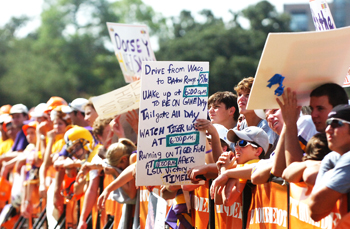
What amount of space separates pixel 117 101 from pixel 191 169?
176 cm

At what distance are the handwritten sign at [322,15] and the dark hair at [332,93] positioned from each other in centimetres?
181

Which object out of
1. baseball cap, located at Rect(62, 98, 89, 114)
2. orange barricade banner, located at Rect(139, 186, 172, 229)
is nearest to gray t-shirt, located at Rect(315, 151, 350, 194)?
orange barricade banner, located at Rect(139, 186, 172, 229)

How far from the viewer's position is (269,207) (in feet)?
13.5

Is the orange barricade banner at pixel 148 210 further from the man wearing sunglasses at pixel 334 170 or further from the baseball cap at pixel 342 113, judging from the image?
the baseball cap at pixel 342 113

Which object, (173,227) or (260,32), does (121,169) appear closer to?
(173,227)

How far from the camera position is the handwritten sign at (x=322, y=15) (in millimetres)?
5645

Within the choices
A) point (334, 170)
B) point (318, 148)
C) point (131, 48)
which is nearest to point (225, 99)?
point (318, 148)

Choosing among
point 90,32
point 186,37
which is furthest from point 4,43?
point 186,37

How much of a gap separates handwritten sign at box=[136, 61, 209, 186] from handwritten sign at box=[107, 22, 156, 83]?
3247 millimetres

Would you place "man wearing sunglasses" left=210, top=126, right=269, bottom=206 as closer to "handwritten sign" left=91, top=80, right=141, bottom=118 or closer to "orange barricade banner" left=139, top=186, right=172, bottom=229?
"orange barricade banner" left=139, top=186, right=172, bottom=229

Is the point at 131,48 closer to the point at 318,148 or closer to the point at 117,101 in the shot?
the point at 117,101

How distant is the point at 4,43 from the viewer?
7975 centimetres

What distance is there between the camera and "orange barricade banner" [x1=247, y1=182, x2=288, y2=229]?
12.9 feet

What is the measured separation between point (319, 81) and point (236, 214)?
4.16 ft
